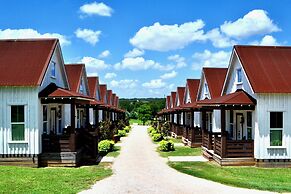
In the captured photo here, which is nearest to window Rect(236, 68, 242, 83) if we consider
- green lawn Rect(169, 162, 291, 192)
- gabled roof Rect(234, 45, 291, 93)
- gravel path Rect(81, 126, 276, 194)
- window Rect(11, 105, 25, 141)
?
gabled roof Rect(234, 45, 291, 93)

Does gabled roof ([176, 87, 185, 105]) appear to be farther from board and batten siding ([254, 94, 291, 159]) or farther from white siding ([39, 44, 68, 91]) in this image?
board and batten siding ([254, 94, 291, 159])

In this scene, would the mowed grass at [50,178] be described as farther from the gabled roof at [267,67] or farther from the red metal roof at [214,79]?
the red metal roof at [214,79]

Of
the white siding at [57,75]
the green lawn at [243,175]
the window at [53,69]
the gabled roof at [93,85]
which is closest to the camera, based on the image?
the green lawn at [243,175]

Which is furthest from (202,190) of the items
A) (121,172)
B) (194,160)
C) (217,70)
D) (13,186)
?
(217,70)

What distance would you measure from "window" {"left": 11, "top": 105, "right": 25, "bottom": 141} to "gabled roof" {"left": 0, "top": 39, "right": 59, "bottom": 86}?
1.37 meters

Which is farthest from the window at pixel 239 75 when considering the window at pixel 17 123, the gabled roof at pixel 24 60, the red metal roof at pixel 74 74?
the red metal roof at pixel 74 74

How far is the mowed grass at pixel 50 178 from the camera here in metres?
13.2

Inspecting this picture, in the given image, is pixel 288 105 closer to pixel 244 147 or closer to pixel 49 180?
pixel 244 147

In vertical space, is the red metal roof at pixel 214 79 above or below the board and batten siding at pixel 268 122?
above

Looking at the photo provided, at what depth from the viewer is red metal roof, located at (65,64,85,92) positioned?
1226 inches

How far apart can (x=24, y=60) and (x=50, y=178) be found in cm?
771

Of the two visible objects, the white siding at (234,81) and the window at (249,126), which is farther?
the window at (249,126)

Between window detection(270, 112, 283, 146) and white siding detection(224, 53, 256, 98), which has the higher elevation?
white siding detection(224, 53, 256, 98)

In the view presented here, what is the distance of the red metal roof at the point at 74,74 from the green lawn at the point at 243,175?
13857 millimetres
